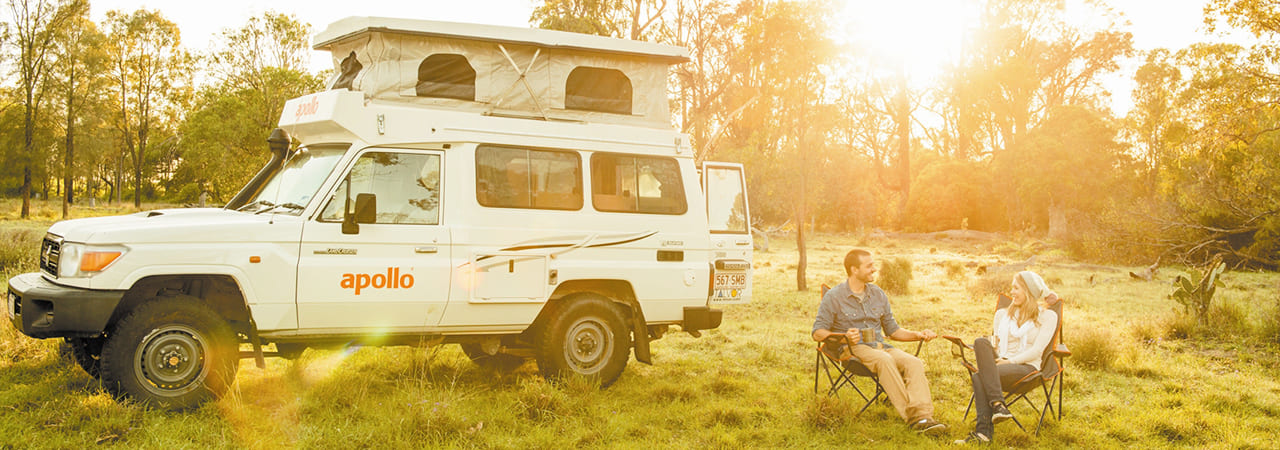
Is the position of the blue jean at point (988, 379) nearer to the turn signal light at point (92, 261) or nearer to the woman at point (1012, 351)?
the woman at point (1012, 351)

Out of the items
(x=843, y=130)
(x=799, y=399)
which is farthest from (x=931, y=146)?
(x=799, y=399)

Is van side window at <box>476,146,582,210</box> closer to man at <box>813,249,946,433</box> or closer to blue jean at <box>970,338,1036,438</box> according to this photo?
man at <box>813,249,946,433</box>

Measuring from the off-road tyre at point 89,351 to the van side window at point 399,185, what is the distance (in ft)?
6.67

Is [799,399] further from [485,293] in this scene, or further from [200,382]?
[200,382]

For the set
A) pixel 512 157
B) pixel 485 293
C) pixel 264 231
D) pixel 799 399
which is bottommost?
pixel 799 399

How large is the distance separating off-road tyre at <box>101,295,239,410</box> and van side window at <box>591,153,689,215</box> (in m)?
3.08

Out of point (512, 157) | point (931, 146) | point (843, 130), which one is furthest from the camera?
point (931, 146)

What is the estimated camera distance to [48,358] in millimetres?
7367

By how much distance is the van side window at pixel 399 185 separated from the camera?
21.2ft

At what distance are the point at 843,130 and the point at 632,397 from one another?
149ft

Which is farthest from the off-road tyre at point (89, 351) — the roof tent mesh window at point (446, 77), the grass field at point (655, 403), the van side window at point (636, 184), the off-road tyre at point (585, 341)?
the van side window at point (636, 184)

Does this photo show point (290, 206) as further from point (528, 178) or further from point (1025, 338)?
point (1025, 338)

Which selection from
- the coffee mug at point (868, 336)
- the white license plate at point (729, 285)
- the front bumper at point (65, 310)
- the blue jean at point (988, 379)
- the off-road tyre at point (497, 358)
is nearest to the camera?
the front bumper at point (65, 310)

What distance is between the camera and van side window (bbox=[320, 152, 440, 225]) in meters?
6.48
